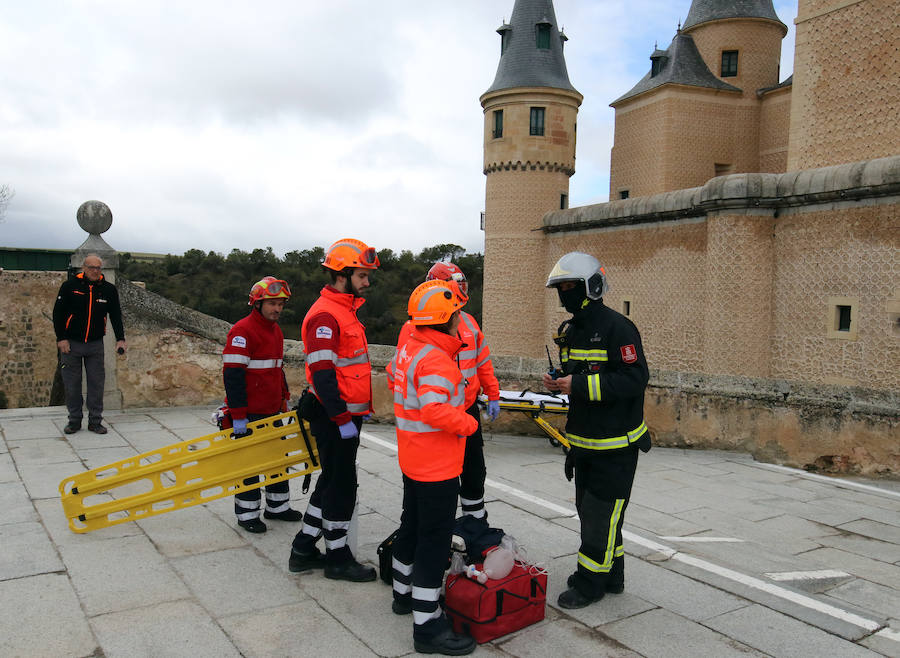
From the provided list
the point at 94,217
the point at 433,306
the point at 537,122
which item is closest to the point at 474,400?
the point at 433,306

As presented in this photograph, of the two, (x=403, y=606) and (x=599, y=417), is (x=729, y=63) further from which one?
(x=403, y=606)

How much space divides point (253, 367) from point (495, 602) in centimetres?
251

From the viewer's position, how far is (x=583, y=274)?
3832 mm

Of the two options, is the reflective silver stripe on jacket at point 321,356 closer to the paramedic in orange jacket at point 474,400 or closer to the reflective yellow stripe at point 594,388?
the paramedic in orange jacket at point 474,400

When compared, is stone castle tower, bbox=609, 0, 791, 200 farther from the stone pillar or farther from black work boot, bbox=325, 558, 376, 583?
black work boot, bbox=325, 558, 376, 583

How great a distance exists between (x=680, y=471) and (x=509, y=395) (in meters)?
1.97

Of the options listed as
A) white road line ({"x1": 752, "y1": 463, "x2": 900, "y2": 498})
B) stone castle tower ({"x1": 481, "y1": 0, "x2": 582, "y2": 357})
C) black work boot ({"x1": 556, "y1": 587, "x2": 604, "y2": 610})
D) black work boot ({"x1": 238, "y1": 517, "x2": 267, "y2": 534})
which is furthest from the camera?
stone castle tower ({"x1": 481, "y1": 0, "x2": 582, "y2": 357})

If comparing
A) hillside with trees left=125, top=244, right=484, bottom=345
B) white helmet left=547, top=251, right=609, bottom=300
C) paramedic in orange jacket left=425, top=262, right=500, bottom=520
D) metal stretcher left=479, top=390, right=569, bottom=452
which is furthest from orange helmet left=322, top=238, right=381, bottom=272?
hillside with trees left=125, top=244, right=484, bottom=345

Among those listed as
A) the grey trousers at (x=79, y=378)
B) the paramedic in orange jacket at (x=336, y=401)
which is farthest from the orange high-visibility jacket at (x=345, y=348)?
the grey trousers at (x=79, y=378)

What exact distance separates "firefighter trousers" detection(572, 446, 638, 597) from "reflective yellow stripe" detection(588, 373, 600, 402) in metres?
0.33

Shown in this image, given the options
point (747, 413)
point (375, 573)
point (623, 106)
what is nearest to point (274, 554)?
point (375, 573)

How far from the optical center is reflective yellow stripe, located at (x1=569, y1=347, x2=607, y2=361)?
3.82 m

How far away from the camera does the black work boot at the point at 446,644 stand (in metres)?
3.16

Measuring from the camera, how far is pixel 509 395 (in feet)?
25.5
